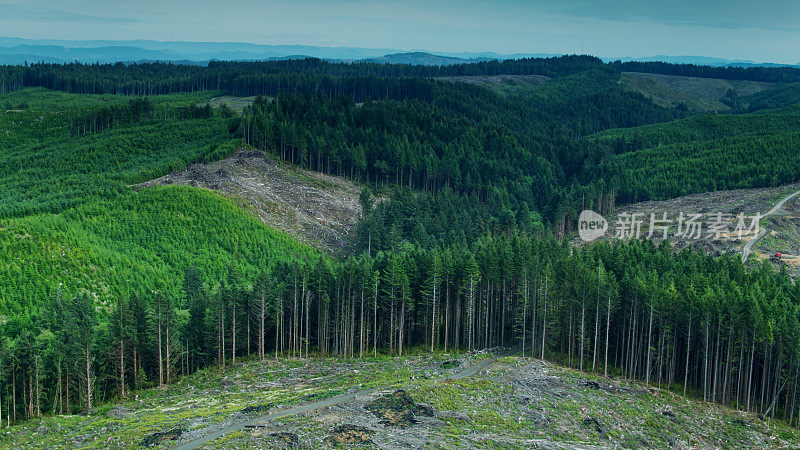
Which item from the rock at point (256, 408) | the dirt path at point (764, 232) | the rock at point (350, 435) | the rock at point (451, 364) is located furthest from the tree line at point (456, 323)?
the dirt path at point (764, 232)

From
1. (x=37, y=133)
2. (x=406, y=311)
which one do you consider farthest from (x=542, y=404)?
(x=37, y=133)

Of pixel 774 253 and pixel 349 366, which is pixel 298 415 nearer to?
pixel 349 366

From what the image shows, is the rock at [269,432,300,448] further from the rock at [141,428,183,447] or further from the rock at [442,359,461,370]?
the rock at [442,359,461,370]

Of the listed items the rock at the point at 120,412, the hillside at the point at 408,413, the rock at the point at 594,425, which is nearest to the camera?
the hillside at the point at 408,413

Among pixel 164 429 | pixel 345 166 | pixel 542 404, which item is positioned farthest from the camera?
pixel 345 166

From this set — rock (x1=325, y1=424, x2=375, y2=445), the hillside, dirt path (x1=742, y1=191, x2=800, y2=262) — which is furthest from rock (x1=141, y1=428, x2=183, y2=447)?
dirt path (x1=742, y1=191, x2=800, y2=262)

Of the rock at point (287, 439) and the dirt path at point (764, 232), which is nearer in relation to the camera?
the rock at point (287, 439)

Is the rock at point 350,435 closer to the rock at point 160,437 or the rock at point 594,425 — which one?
the rock at point 160,437
